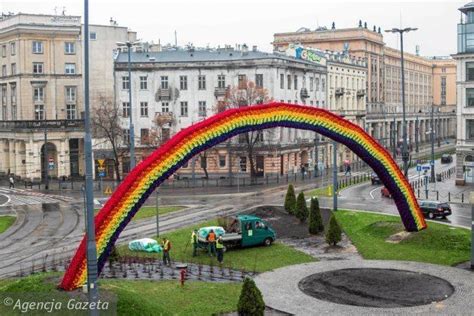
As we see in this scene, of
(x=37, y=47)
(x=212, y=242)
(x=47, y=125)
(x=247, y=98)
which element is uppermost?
(x=37, y=47)

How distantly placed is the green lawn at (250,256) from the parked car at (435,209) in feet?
49.4

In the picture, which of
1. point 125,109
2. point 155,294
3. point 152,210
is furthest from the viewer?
point 125,109

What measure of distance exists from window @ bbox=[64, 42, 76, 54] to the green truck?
184ft

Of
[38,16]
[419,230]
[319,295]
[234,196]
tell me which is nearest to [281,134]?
[234,196]

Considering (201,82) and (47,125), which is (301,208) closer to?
(201,82)

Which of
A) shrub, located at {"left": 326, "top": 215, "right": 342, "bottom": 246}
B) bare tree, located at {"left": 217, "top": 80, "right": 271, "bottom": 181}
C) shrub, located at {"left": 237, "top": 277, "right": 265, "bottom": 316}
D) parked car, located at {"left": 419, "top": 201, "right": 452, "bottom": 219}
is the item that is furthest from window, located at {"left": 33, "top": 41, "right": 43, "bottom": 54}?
shrub, located at {"left": 237, "top": 277, "right": 265, "bottom": 316}

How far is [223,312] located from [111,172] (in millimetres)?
60558

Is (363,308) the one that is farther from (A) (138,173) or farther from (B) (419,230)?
(B) (419,230)

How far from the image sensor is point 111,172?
278 feet

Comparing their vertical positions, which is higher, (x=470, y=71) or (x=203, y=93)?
(x=470, y=71)

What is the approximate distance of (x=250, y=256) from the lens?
1438 inches

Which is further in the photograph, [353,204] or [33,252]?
[353,204]

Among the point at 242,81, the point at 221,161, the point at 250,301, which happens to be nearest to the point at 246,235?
the point at 250,301

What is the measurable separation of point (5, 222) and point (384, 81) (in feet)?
335
